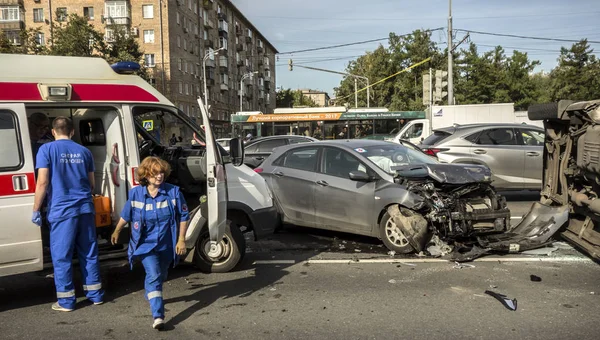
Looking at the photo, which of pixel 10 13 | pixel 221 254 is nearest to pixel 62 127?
pixel 221 254

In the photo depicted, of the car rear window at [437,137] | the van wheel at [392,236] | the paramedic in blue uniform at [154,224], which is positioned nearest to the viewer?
the paramedic in blue uniform at [154,224]

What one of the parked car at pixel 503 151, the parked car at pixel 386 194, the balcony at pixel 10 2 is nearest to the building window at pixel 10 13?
the balcony at pixel 10 2

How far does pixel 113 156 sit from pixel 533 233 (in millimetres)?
5372

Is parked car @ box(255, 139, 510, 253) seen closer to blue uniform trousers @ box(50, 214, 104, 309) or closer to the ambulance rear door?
blue uniform trousers @ box(50, 214, 104, 309)

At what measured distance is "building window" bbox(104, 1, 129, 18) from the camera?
47.2 meters

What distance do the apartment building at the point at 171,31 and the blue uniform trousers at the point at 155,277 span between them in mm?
34166

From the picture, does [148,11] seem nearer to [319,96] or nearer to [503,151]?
[503,151]

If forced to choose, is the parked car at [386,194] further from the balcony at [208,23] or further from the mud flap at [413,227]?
the balcony at [208,23]

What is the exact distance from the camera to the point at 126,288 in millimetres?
5199

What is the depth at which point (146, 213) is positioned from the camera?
13.4ft

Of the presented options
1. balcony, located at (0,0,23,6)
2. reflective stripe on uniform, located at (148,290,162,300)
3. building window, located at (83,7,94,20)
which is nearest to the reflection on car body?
reflective stripe on uniform, located at (148,290,162,300)

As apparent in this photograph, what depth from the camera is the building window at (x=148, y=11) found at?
156 feet

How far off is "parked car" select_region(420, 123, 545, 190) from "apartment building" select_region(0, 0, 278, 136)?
2923 centimetres

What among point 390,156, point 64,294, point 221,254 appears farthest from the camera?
point 390,156
